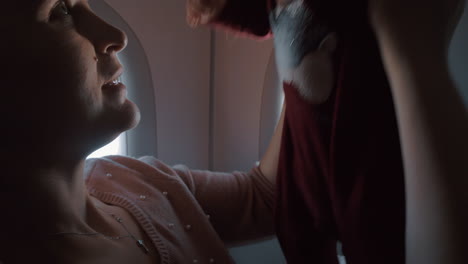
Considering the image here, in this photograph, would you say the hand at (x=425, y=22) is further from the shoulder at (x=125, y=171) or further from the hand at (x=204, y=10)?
the shoulder at (x=125, y=171)

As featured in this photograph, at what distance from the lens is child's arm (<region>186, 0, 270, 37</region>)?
55 cm

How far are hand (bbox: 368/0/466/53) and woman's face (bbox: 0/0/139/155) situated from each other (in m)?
0.43

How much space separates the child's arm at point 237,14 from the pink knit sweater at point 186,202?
391 millimetres

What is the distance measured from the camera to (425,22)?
13.4 inches

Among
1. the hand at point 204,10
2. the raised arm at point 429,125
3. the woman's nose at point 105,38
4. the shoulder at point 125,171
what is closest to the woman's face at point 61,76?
the woman's nose at point 105,38

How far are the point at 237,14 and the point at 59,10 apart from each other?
0.31 metres

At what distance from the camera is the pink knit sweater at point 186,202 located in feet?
2.28

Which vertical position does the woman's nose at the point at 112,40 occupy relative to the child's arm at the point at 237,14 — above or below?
below

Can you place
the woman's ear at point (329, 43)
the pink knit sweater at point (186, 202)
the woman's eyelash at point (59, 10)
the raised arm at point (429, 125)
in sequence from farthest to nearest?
the pink knit sweater at point (186, 202), the woman's eyelash at point (59, 10), the woman's ear at point (329, 43), the raised arm at point (429, 125)

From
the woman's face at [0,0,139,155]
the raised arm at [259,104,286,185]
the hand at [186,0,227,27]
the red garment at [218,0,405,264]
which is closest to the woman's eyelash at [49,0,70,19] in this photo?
the woman's face at [0,0,139,155]

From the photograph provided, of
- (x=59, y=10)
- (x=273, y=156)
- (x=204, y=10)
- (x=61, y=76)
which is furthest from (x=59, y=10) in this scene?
(x=273, y=156)

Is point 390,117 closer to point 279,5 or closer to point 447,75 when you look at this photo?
point 447,75

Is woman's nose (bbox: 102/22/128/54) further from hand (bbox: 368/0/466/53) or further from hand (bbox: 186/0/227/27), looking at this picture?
hand (bbox: 368/0/466/53)

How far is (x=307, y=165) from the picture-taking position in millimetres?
515
